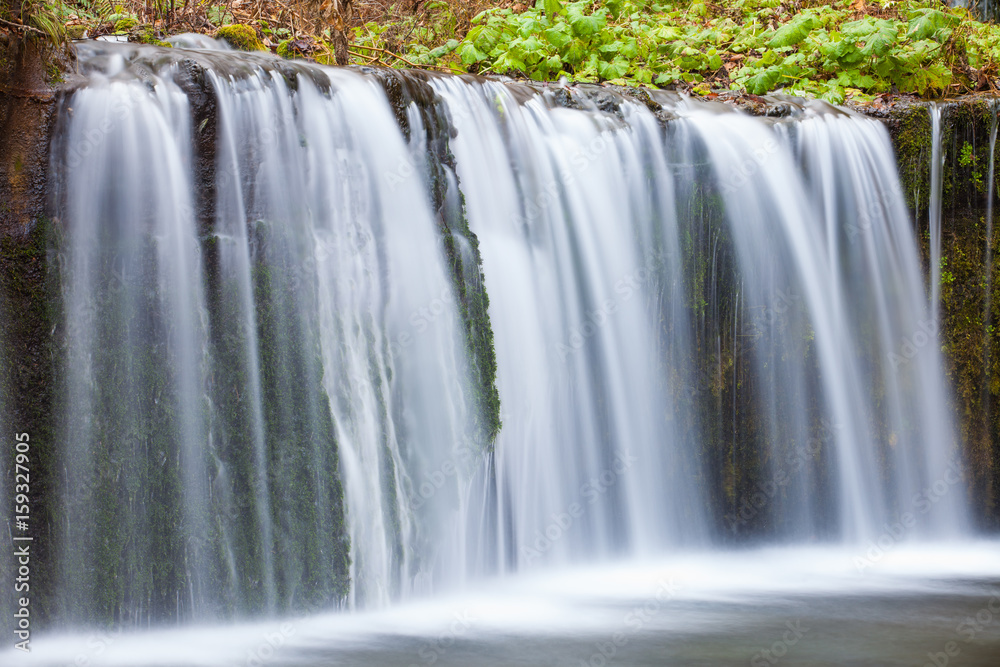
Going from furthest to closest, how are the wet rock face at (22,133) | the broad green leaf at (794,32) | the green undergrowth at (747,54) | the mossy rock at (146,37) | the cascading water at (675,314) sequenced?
the broad green leaf at (794,32)
the green undergrowth at (747,54)
the mossy rock at (146,37)
the cascading water at (675,314)
the wet rock face at (22,133)

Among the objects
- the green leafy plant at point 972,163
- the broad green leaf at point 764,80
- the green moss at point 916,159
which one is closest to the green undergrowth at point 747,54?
the broad green leaf at point 764,80

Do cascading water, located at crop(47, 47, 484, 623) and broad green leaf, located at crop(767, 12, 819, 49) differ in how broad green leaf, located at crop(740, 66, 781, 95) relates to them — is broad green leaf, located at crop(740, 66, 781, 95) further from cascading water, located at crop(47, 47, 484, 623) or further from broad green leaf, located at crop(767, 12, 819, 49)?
cascading water, located at crop(47, 47, 484, 623)

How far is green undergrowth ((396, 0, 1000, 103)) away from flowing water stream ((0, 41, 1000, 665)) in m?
1.52

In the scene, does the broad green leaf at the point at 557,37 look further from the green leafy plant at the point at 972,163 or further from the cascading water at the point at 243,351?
the cascading water at the point at 243,351

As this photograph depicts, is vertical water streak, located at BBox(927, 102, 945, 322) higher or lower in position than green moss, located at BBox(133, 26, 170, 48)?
lower

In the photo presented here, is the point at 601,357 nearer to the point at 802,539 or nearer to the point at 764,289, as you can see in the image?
the point at 764,289

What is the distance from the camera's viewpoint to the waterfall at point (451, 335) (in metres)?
4.02

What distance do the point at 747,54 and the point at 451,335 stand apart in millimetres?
4939

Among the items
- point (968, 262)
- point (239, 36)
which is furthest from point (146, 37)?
point (968, 262)

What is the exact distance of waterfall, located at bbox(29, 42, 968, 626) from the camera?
4.02 meters

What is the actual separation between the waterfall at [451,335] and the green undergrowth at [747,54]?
1.51 meters

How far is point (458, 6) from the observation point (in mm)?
9070

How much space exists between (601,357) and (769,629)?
1883 mm

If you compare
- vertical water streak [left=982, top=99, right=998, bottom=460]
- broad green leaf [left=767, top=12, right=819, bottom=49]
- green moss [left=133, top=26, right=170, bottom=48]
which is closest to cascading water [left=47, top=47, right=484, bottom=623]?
green moss [left=133, top=26, right=170, bottom=48]
